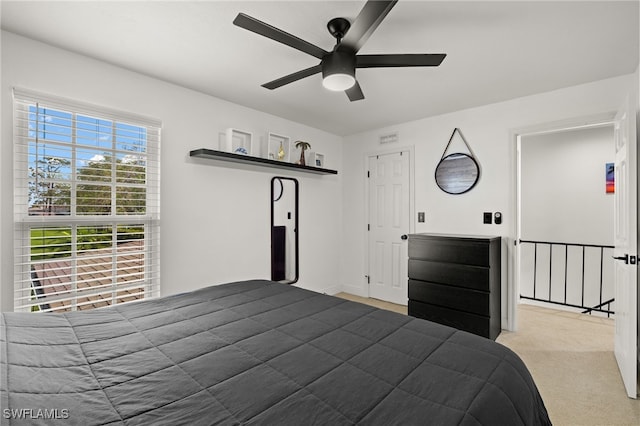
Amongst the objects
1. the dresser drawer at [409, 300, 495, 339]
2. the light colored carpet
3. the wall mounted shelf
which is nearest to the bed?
the light colored carpet

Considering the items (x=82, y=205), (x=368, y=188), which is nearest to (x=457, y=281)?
(x=368, y=188)

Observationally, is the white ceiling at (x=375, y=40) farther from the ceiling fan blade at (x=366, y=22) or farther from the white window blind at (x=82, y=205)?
the white window blind at (x=82, y=205)

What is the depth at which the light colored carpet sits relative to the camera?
2018 millimetres

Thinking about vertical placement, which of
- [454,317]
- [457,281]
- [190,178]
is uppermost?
[190,178]

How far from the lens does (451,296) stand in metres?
3.27

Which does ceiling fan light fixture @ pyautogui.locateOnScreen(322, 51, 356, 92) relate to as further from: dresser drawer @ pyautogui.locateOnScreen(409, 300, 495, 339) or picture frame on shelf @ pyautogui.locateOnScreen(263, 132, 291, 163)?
dresser drawer @ pyautogui.locateOnScreen(409, 300, 495, 339)

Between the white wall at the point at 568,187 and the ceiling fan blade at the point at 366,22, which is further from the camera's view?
the white wall at the point at 568,187

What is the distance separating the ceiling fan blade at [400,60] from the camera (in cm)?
185

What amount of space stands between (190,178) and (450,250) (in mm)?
2805

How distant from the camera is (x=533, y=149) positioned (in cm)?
483

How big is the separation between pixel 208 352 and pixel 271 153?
2940 millimetres

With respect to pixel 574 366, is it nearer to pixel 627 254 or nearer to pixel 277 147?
pixel 627 254

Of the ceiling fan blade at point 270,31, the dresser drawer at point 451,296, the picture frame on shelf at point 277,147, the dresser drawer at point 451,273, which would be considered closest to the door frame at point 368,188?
the dresser drawer at point 451,273

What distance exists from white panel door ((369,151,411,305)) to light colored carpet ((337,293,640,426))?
53cm
